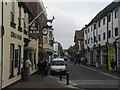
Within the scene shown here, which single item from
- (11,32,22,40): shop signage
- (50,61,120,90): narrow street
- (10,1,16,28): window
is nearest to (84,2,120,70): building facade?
(50,61,120,90): narrow street

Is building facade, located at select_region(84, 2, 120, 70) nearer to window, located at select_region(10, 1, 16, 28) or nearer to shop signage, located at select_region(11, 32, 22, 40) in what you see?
shop signage, located at select_region(11, 32, 22, 40)

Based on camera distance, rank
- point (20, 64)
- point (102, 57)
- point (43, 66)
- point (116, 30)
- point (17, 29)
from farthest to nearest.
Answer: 1. point (102, 57)
2. point (116, 30)
3. point (43, 66)
4. point (20, 64)
5. point (17, 29)

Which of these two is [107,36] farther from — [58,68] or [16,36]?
[16,36]

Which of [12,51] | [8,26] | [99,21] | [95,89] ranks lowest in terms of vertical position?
[95,89]

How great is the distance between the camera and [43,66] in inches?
1087

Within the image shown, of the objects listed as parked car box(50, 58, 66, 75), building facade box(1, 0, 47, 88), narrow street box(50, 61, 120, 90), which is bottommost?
narrow street box(50, 61, 120, 90)

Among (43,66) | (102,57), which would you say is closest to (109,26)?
(102,57)

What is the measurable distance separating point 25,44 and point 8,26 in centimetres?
786

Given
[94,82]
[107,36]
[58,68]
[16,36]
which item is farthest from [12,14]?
[107,36]

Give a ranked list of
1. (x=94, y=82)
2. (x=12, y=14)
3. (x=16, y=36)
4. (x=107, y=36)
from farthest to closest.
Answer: (x=107, y=36), (x=94, y=82), (x=16, y=36), (x=12, y=14)

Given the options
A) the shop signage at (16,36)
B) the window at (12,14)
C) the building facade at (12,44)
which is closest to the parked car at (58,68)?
the building facade at (12,44)

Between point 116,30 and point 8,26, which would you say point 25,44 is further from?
point 116,30

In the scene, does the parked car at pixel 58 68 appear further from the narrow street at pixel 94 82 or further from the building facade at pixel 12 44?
the building facade at pixel 12 44

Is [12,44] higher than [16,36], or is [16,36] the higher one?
[16,36]
